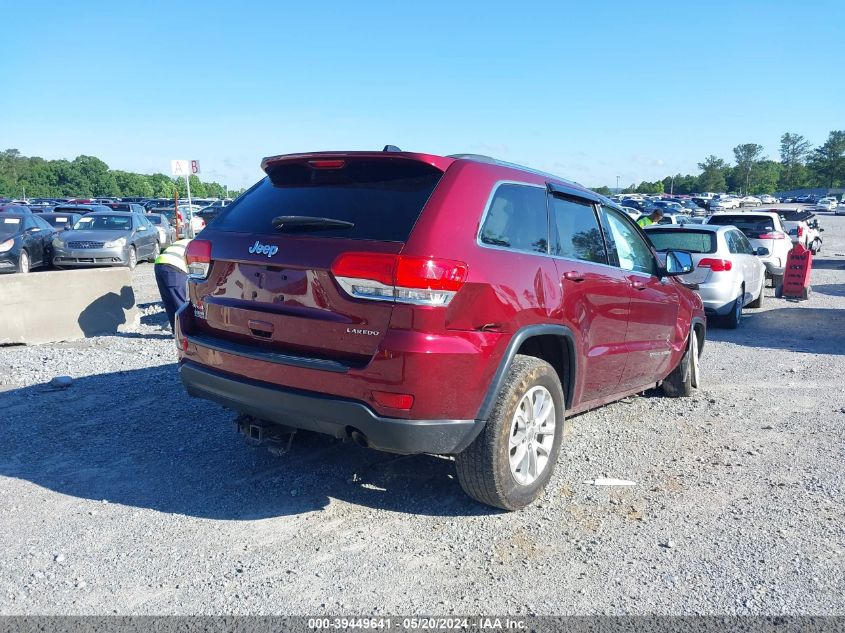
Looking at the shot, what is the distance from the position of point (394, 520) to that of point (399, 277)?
1.44 m

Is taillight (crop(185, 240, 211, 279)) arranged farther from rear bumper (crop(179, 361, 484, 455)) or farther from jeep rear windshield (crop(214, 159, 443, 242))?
rear bumper (crop(179, 361, 484, 455))

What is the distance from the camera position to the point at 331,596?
3115mm

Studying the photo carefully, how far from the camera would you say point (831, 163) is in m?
149

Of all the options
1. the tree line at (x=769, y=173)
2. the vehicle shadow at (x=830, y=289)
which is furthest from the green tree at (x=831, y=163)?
the vehicle shadow at (x=830, y=289)

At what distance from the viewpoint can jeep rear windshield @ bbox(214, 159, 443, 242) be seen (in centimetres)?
357

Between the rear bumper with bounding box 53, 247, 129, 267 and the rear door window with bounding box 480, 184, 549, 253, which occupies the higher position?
the rear door window with bounding box 480, 184, 549, 253

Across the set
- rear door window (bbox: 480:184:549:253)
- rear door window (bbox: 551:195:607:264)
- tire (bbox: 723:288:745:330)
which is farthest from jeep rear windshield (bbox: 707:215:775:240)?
rear door window (bbox: 480:184:549:253)

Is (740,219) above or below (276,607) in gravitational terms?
above

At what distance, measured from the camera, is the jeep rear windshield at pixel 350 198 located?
3.57m

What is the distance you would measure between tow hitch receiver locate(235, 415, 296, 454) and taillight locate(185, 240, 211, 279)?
892 mm

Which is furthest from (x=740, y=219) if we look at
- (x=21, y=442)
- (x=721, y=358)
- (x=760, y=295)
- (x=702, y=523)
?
(x=21, y=442)

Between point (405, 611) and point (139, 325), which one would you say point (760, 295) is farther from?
point (405, 611)

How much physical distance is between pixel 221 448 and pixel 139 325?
17.7 ft

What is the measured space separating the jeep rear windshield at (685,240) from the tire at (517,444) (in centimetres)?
754
